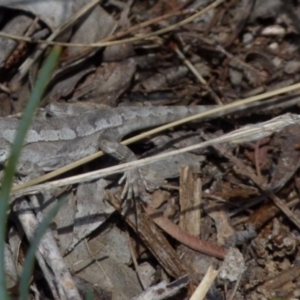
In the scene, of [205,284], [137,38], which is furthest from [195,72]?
[205,284]

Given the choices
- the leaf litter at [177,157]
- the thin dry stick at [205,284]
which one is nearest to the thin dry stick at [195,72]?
the leaf litter at [177,157]

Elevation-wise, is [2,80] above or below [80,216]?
above

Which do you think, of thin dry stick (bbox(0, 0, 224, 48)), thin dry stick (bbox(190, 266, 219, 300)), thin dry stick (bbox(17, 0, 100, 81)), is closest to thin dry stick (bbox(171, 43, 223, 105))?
thin dry stick (bbox(0, 0, 224, 48))

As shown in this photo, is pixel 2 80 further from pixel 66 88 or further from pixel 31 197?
pixel 31 197

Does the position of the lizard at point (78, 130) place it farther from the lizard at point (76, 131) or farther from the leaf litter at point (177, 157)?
the leaf litter at point (177, 157)

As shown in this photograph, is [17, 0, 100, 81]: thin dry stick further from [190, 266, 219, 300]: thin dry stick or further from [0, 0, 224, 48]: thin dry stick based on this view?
[190, 266, 219, 300]: thin dry stick

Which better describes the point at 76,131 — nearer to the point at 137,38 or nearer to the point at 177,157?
the point at 177,157

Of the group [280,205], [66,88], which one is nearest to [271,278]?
[280,205]
